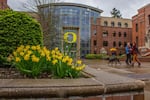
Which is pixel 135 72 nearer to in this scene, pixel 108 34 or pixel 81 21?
pixel 81 21

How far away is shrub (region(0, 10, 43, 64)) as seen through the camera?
5.82m

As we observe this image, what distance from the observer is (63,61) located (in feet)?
13.6

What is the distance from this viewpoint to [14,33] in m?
5.87

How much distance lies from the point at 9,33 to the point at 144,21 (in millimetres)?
39879

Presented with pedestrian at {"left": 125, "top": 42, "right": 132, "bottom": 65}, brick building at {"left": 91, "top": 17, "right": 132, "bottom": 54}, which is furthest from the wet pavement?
brick building at {"left": 91, "top": 17, "right": 132, "bottom": 54}

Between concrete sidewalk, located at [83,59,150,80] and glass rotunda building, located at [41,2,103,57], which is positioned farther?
glass rotunda building, located at [41,2,103,57]

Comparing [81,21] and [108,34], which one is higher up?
[81,21]

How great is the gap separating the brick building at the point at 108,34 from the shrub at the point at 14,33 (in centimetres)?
5487

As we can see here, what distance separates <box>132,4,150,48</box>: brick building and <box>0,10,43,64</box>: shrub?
120 ft

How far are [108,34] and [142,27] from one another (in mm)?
19482

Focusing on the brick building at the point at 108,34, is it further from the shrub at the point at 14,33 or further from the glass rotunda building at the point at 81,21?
the shrub at the point at 14,33

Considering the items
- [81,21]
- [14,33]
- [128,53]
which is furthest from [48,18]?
[81,21]

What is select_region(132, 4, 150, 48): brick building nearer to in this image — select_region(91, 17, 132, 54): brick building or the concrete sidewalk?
select_region(91, 17, 132, 54): brick building

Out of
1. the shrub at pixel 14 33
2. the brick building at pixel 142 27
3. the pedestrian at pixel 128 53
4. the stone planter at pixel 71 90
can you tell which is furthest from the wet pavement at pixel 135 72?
the brick building at pixel 142 27
